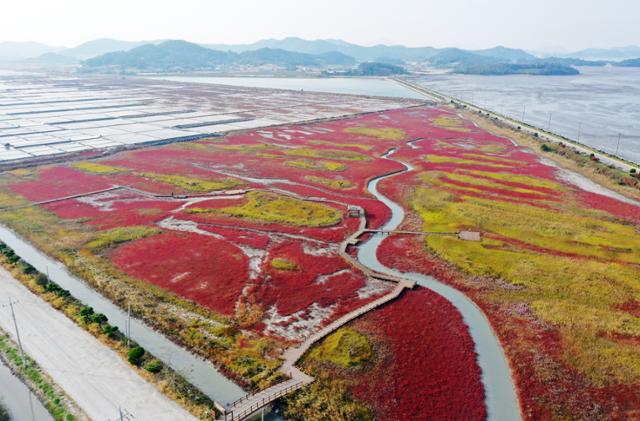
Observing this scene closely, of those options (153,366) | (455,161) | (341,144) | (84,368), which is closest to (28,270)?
(84,368)

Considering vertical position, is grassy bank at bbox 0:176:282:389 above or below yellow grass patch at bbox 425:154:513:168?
below

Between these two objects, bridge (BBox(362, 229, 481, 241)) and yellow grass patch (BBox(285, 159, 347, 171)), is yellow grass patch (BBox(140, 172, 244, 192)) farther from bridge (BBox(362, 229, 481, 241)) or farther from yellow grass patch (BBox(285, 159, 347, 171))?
bridge (BBox(362, 229, 481, 241))

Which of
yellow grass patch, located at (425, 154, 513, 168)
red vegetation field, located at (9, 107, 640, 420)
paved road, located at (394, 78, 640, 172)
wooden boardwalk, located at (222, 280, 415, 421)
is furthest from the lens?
yellow grass patch, located at (425, 154, 513, 168)

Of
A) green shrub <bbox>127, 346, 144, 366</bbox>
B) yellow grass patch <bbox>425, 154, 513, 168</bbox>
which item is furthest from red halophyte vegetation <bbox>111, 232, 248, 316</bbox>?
yellow grass patch <bbox>425, 154, 513, 168</bbox>

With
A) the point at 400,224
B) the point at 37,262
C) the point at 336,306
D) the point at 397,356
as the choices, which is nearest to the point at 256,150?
the point at 400,224

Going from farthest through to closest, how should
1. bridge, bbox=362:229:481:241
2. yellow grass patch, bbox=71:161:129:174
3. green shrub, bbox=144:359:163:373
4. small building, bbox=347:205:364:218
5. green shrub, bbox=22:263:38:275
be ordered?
yellow grass patch, bbox=71:161:129:174 < small building, bbox=347:205:364:218 < bridge, bbox=362:229:481:241 < green shrub, bbox=22:263:38:275 < green shrub, bbox=144:359:163:373

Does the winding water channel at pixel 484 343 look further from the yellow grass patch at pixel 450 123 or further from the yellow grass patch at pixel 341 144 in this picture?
the yellow grass patch at pixel 450 123

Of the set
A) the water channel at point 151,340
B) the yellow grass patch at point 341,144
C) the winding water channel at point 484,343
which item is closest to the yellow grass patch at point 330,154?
the yellow grass patch at point 341,144

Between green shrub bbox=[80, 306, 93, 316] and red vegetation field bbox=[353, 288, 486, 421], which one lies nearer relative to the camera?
red vegetation field bbox=[353, 288, 486, 421]

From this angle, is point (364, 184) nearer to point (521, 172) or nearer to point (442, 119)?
point (521, 172)

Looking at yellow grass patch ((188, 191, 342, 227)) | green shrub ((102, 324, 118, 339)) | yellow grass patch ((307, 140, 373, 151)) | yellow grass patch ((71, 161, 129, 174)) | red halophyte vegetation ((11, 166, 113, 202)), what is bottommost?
green shrub ((102, 324, 118, 339))
